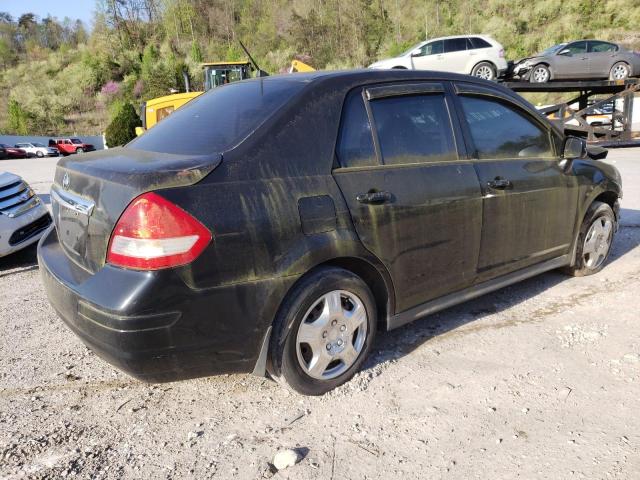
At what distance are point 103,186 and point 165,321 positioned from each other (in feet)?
2.30

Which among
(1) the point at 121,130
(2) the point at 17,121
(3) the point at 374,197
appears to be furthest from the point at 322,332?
(2) the point at 17,121

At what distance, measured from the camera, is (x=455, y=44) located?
48.0 ft

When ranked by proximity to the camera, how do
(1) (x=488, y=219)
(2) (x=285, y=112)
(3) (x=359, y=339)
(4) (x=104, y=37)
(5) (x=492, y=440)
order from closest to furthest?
(5) (x=492, y=440), (2) (x=285, y=112), (3) (x=359, y=339), (1) (x=488, y=219), (4) (x=104, y=37)

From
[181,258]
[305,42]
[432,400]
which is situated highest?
[305,42]

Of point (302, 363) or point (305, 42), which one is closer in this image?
point (302, 363)

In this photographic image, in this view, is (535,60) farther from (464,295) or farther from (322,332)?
(322,332)

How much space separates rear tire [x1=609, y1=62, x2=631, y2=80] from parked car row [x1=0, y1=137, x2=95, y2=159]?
32.9 metres

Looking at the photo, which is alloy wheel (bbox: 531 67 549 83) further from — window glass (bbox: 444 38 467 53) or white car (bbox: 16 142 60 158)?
white car (bbox: 16 142 60 158)

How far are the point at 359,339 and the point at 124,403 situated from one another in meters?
1.29

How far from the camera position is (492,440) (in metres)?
2.41

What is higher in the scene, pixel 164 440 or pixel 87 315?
pixel 87 315

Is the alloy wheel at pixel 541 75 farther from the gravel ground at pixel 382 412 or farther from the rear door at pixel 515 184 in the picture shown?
the gravel ground at pixel 382 412

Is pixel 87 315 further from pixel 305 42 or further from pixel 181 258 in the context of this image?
pixel 305 42

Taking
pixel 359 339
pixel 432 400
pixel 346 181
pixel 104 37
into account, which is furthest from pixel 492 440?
pixel 104 37
